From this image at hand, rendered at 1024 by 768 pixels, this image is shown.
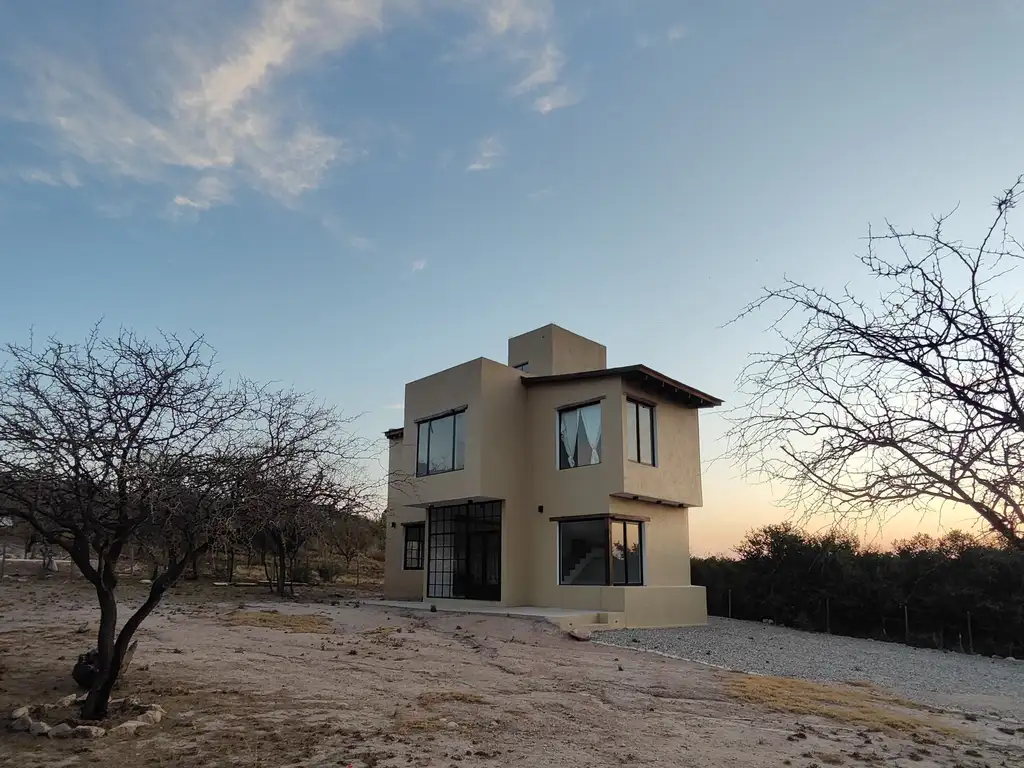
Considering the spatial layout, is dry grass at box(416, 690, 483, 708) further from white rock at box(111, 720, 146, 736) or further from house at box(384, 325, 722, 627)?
house at box(384, 325, 722, 627)

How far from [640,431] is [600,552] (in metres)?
3.08

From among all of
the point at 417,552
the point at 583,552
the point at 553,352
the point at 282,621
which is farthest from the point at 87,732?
the point at 417,552

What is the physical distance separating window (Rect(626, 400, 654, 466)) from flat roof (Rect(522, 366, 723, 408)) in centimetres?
54

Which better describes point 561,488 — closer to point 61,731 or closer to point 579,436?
point 579,436

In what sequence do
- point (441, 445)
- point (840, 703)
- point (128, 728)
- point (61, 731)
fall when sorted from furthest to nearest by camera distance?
point (441, 445)
point (840, 703)
point (128, 728)
point (61, 731)

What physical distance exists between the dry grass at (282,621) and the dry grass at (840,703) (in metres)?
7.55

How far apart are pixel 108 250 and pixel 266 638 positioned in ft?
22.5

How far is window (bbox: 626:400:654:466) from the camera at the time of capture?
56.6 feet

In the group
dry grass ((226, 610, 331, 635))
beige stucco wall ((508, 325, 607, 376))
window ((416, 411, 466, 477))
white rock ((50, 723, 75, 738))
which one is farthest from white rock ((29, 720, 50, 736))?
beige stucco wall ((508, 325, 607, 376))

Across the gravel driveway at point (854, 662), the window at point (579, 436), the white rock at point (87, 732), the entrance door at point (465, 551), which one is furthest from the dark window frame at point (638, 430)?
the white rock at point (87, 732)

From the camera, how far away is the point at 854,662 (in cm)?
1277

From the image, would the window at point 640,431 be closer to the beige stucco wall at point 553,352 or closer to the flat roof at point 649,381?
the flat roof at point 649,381

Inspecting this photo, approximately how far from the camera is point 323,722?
671 centimetres

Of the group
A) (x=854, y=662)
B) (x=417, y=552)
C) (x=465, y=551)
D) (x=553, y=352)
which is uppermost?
(x=553, y=352)
